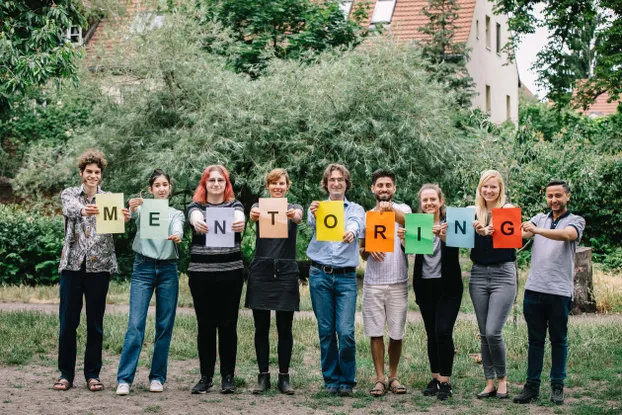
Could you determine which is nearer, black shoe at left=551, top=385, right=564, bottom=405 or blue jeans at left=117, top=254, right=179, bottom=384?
black shoe at left=551, top=385, right=564, bottom=405

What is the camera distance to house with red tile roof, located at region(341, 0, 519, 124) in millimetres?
33500

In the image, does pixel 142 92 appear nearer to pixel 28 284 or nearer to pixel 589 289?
pixel 28 284

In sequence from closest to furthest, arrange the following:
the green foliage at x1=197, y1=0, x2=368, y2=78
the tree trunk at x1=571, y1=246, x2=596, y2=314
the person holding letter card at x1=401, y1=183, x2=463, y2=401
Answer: the person holding letter card at x1=401, y1=183, x2=463, y2=401 → the tree trunk at x1=571, y1=246, x2=596, y2=314 → the green foliage at x1=197, y1=0, x2=368, y2=78

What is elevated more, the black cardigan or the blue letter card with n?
the blue letter card with n

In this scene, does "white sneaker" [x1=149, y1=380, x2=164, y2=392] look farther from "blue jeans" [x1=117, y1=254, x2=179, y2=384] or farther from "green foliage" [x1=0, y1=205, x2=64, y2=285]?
"green foliage" [x1=0, y1=205, x2=64, y2=285]

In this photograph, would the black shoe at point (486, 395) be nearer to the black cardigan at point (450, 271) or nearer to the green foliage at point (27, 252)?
the black cardigan at point (450, 271)

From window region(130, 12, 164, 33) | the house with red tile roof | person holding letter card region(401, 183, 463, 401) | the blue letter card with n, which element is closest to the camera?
the blue letter card with n

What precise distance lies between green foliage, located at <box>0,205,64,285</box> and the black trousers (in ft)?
41.6

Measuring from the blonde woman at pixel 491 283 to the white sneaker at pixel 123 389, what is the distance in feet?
11.0

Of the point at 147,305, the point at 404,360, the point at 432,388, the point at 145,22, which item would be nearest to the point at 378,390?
the point at 432,388

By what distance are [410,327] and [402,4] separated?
996 inches

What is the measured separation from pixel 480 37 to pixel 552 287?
30006 mm

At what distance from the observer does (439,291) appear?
7.92 m

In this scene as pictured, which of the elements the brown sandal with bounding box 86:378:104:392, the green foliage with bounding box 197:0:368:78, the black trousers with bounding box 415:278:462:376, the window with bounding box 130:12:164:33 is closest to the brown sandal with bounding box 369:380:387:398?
the black trousers with bounding box 415:278:462:376
